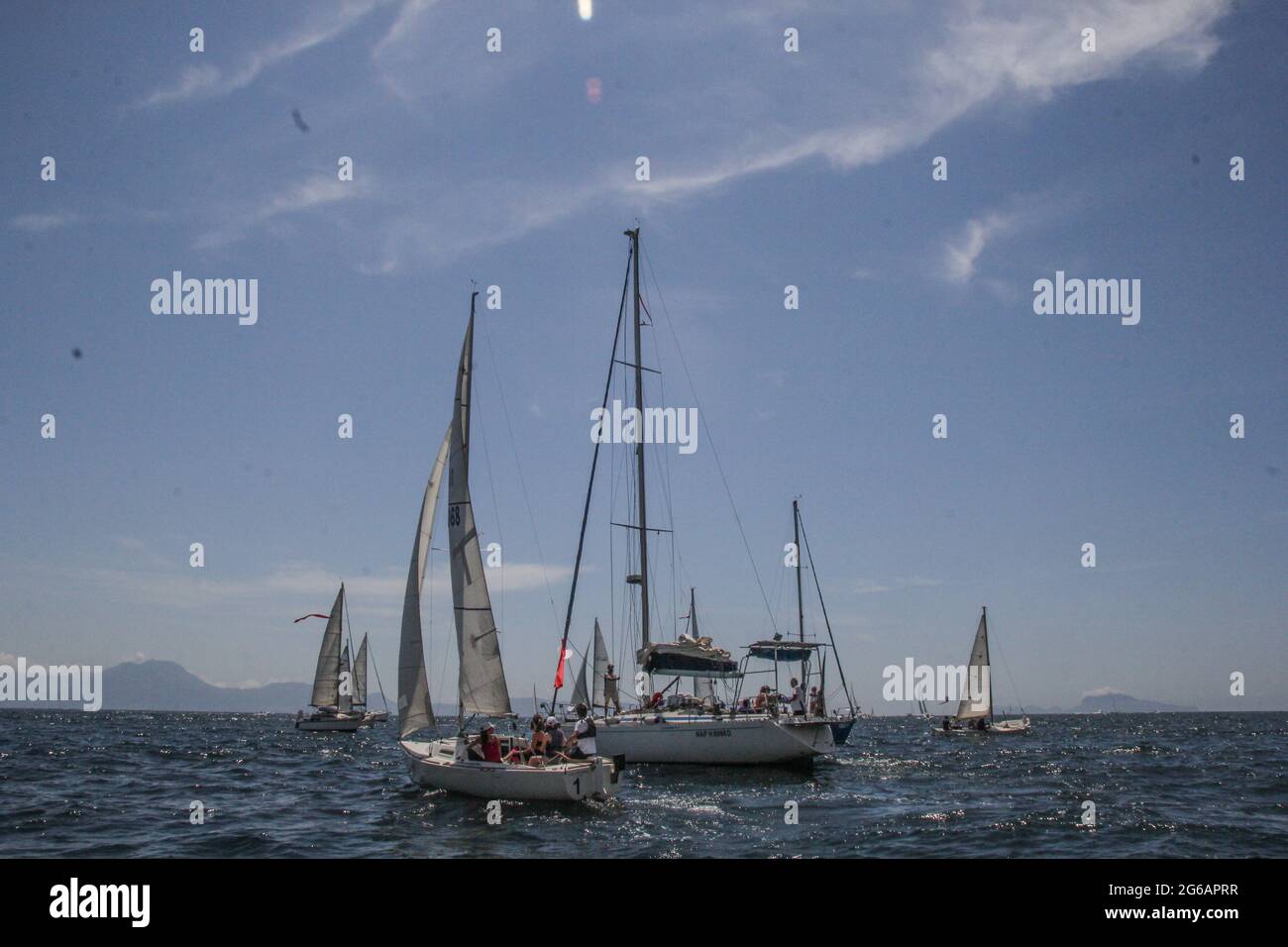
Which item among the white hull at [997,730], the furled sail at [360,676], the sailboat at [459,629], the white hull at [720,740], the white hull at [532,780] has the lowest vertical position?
the white hull at [997,730]

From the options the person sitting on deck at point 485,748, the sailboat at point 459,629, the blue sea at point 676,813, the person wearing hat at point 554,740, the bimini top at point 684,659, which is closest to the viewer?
the blue sea at point 676,813

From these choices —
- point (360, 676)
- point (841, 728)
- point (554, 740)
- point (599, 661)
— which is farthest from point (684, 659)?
point (360, 676)

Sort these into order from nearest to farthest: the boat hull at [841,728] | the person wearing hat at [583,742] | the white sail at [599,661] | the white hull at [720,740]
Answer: the person wearing hat at [583,742] < the white hull at [720,740] < the boat hull at [841,728] < the white sail at [599,661]

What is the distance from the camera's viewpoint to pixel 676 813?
25000mm

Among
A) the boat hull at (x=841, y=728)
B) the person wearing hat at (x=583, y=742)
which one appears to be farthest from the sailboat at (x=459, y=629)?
the boat hull at (x=841, y=728)

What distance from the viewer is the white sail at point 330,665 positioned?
269ft

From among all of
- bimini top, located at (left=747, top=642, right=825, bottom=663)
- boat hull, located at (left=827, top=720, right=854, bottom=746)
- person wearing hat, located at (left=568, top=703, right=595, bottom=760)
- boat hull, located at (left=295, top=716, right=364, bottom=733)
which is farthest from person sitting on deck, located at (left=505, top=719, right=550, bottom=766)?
boat hull, located at (left=295, top=716, right=364, bottom=733)

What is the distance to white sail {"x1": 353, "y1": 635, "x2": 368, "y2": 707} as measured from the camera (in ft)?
313

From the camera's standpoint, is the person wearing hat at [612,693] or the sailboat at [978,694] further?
the sailboat at [978,694]

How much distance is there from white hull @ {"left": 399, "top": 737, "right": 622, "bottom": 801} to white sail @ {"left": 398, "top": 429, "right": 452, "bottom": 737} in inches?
114

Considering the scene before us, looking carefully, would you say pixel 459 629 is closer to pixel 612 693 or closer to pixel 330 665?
pixel 612 693

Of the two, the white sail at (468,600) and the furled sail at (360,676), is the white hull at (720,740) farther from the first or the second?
the furled sail at (360,676)

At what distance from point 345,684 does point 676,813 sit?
72460mm
